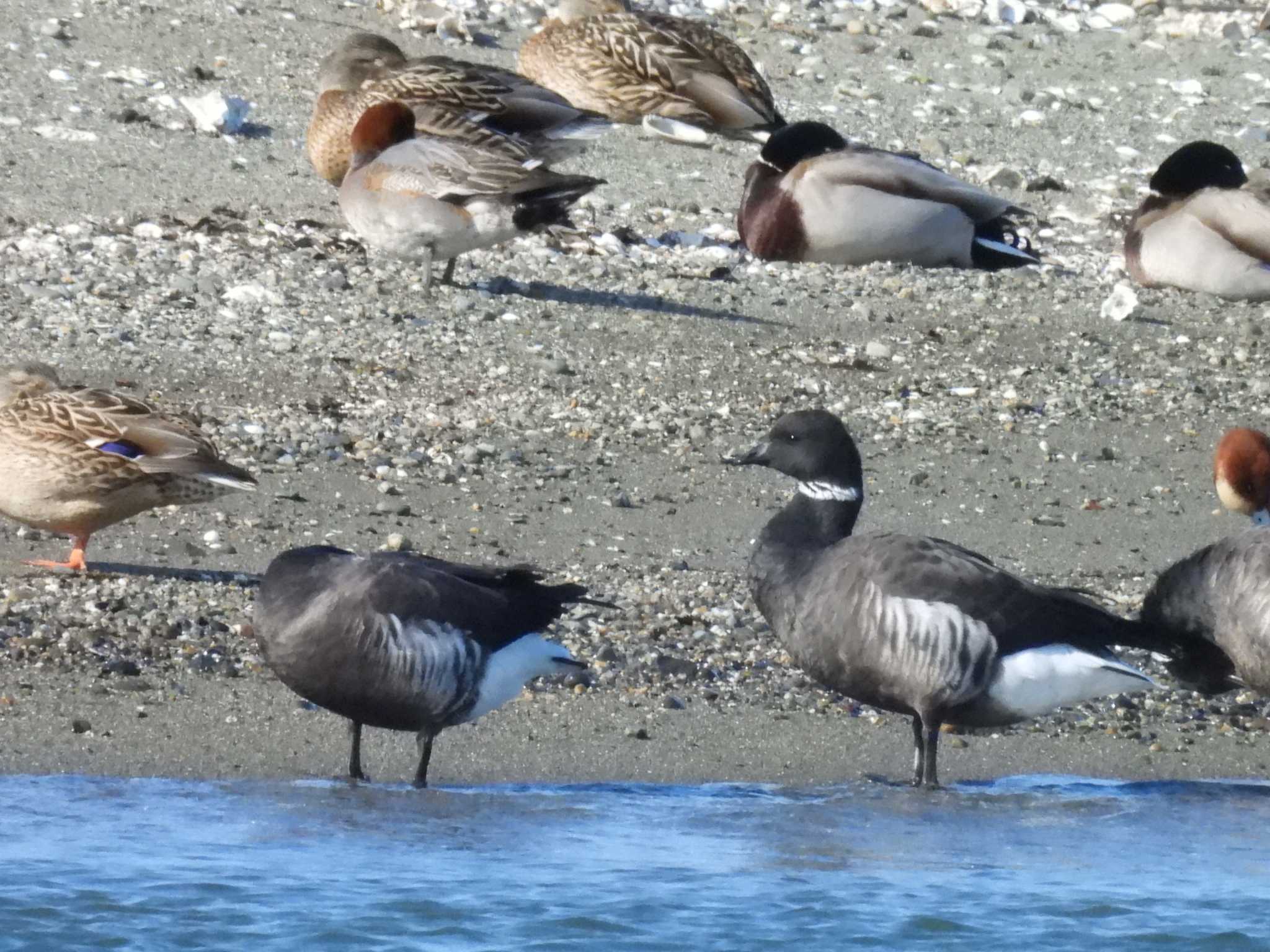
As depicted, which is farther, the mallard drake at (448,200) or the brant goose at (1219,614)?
the mallard drake at (448,200)

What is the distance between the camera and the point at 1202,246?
527 inches

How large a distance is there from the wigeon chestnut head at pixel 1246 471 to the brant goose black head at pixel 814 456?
2027 millimetres

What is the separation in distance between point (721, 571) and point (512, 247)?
15.4ft

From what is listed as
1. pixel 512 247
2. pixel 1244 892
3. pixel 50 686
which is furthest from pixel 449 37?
pixel 1244 892

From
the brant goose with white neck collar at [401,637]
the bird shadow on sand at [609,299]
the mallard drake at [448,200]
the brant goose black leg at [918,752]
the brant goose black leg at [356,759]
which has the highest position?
the mallard drake at [448,200]

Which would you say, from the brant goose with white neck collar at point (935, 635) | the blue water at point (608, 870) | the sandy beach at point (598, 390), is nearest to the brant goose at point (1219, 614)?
the sandy beach at point (598, 390)

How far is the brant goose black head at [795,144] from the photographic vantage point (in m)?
14.0

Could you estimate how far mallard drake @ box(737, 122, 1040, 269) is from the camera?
13.4 meters

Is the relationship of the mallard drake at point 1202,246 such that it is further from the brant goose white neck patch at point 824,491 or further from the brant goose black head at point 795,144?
the brant goose white neck patch at point 824,491

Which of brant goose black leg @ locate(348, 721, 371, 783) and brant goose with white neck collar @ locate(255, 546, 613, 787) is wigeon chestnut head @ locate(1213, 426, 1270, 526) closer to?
brant goose with white neck collar @ locate(255, 546, 613, 787)

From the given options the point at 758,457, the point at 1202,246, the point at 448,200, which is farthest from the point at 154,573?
the point at 1202,246

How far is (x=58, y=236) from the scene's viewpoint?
39.3ft

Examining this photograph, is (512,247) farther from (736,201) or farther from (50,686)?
(50,686)

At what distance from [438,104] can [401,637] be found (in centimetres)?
811
